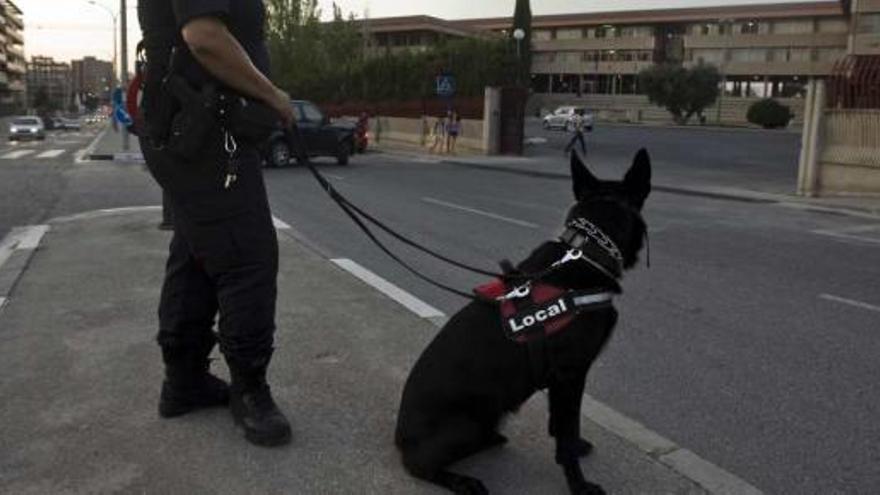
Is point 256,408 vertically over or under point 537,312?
under

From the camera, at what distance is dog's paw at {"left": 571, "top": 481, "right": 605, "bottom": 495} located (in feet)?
10.1

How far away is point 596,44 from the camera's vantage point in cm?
9844

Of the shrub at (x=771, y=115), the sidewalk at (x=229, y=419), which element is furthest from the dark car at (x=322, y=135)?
the shrub at (x=771, y=115)

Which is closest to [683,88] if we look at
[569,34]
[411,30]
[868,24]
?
[868,24]

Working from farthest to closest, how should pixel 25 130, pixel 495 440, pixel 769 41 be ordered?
pixel 769 41 < pixel 25 130 < pixel 495 440

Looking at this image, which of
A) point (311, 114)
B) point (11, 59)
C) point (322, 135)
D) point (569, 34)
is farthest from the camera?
point (11, 59)

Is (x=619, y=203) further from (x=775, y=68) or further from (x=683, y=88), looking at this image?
(x=775, y=68)

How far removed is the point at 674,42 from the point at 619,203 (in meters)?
94.9

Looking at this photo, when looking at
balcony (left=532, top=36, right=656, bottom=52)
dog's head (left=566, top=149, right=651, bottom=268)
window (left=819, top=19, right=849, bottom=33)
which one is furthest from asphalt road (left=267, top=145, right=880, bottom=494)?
balcony (left=532, top=36, right=656, bottom=52)

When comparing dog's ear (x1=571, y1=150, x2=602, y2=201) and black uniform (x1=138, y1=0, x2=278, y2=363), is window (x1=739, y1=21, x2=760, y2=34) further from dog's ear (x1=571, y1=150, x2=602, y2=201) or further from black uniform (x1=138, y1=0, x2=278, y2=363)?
black uniform (x1=138, y1=0, x2=278, y2=363)

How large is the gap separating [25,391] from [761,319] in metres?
4.79

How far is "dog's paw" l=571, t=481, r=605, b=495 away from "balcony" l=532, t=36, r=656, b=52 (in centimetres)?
9613

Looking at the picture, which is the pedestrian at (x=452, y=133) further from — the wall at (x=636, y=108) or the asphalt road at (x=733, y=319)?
the wall at (x=636, y=108)

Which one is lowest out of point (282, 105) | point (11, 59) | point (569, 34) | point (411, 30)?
point (282, 105)
